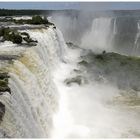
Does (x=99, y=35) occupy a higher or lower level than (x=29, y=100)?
lower

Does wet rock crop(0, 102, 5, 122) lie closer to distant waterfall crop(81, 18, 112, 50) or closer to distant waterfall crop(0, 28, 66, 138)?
distant waterfall crop(0, 28, 66, 138)

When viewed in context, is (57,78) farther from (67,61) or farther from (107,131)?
(107,131)

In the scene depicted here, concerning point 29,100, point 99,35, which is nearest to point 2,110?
point 29,100

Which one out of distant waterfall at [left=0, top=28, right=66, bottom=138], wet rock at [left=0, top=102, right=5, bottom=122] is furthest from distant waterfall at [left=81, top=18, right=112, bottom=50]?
wet rock at [left=0, top=102, right=5, bottom=122]

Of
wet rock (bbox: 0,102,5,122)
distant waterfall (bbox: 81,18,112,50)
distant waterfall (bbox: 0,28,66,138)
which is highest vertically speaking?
wet rock (bbox: 0,102,5,122)

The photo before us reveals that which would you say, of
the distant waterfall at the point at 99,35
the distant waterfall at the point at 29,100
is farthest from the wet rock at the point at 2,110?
the distant waterfall at the point at 99,35

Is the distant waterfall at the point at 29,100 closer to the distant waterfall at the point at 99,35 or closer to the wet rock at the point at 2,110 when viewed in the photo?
the wet rock at the point at 2,110

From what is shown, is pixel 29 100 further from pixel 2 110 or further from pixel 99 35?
pixel 99 35

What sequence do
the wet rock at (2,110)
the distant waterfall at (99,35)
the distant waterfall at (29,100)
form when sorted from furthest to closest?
the distant waterfall at (99,35), the distant waterfall at (29,100), the wet rock at (2,110)

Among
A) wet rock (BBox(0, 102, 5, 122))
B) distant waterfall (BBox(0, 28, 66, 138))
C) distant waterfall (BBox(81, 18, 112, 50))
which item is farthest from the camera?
distant waterfall (BBox(81, 18, 112, 50))
